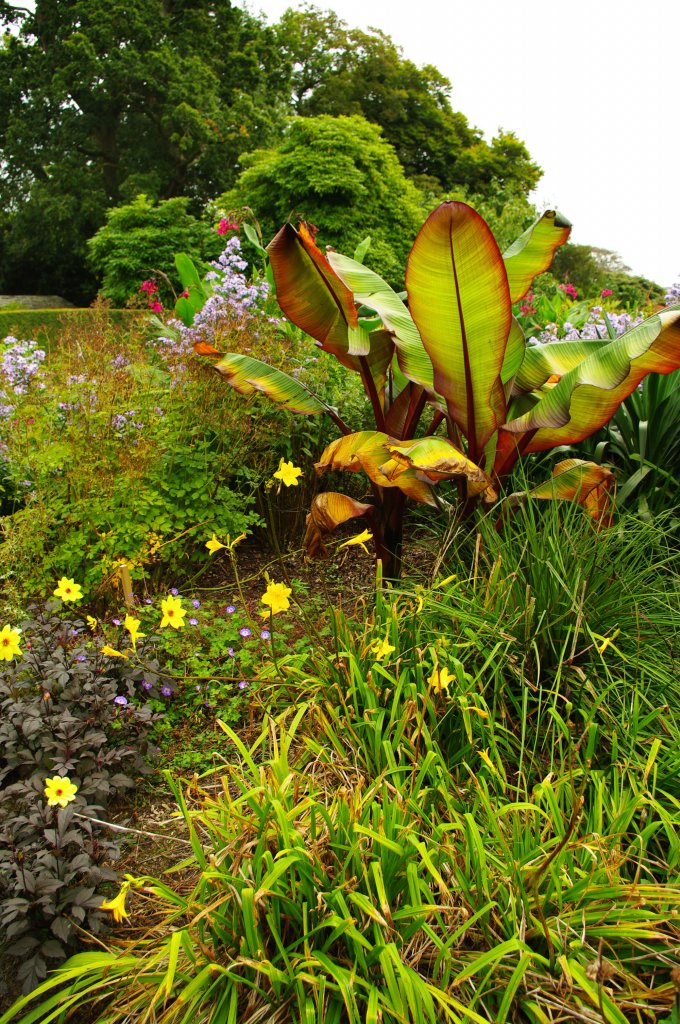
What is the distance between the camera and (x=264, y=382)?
3680 mm

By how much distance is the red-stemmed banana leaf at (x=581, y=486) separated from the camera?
3.20 metres

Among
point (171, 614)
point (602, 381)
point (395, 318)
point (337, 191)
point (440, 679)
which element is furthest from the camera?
point (337, 191)

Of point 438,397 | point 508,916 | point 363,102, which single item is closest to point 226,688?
point 508,916

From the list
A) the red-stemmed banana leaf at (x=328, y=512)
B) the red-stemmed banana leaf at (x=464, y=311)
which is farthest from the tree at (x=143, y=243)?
the red-stemmed banana leaf at (x=328, y=512)

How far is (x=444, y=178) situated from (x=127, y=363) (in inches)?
1272

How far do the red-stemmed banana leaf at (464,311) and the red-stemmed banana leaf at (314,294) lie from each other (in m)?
0.32

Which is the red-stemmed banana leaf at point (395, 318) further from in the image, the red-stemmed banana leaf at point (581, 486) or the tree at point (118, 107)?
the tree at point (118, 107)

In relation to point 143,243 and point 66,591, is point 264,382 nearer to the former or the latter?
point 66,591

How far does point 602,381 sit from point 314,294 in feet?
4.43

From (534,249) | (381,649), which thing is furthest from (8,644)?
(534,249)

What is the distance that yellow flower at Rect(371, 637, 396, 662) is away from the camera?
223cm

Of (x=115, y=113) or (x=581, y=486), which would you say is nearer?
(x=581, y=486)

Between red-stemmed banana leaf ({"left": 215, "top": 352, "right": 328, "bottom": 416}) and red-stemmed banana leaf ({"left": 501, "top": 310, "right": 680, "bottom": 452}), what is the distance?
104 cm

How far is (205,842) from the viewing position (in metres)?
2.23
